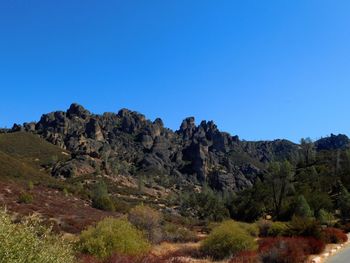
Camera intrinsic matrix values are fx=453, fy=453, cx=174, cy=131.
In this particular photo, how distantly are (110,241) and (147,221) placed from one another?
11180 mm

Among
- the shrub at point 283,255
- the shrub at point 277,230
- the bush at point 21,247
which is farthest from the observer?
the shrub at point 277,230

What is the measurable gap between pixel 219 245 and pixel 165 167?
6680 inches

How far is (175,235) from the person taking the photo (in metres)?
35.1

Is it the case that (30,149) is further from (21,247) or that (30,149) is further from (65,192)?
(21,247)

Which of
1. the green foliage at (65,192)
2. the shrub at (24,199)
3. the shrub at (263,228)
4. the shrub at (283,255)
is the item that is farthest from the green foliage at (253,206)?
the shrub at (283,255)

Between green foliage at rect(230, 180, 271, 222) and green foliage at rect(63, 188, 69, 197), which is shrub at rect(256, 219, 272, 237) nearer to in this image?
green foliage at rect(63, 188, 69, 197)

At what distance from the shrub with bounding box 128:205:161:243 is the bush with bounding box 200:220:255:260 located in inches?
230

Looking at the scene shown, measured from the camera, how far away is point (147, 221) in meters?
29.5

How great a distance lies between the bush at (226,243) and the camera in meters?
23.3

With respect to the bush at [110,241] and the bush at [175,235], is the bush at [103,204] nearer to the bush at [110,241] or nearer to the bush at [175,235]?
the bush at [175,235]

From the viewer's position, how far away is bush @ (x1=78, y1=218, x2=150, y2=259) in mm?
17781

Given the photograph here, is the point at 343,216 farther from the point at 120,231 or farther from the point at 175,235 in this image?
the point at 120,231

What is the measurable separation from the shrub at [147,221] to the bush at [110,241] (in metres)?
8.90

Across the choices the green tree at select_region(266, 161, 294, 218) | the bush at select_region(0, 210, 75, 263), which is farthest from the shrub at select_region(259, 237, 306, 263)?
the green tree at select_region(266, 161, 294, 218)
